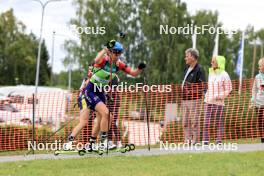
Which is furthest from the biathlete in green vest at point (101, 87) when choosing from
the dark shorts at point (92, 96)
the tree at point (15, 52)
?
the tree at point (15, 52)

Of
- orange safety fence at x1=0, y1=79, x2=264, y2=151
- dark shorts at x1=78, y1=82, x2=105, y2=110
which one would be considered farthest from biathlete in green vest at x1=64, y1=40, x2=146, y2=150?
orange safety fence at x1=0, y1=79, x2=264, y2=151

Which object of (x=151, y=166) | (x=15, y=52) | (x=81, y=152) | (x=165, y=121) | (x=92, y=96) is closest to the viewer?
(x=151, y=166)

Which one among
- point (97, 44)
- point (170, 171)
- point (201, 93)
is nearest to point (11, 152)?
point (201, 93)

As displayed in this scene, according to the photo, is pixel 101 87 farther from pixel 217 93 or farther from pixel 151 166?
pixel 217 93

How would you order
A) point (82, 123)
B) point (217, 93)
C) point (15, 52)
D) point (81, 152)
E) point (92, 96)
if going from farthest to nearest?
1. point (15, 52)
2. point (217, 93)
3. point (82, 123)
4. point (92, 96)
5. point (81, 152)

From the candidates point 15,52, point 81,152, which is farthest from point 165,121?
point 15,52

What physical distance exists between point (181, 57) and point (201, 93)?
1438 inches

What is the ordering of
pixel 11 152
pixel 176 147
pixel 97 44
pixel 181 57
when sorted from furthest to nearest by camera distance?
pixel 181 57, pixel 97 44, pixel 11 152, pixel 176 147

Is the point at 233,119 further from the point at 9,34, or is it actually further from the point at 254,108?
the point at 9,34

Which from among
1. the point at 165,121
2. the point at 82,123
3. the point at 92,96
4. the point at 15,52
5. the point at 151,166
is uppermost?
the point at 15,52

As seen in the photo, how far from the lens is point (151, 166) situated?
7414mm

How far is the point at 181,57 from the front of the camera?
153ft

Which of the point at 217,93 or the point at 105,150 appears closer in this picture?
the point at 105,150

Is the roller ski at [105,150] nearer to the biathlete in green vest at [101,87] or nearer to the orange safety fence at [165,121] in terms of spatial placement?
the biathlete in green vest at [101,87]
